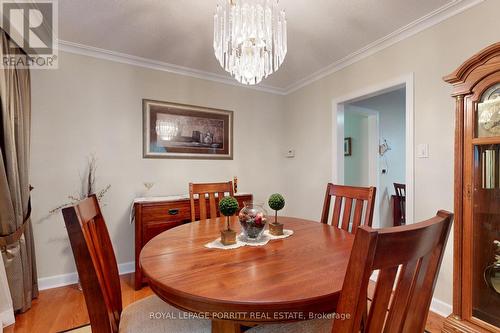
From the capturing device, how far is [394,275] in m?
0.55

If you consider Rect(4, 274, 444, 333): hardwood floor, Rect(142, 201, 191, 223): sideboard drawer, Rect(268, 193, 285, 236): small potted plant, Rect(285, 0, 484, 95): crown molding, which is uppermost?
Rect(285, 0, 484, 95): crown molding

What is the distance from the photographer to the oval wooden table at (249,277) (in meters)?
0.74

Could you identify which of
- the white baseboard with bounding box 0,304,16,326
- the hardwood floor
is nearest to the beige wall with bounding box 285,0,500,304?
the hardwood floor

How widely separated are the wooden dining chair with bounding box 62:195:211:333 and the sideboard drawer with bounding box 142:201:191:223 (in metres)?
1.19

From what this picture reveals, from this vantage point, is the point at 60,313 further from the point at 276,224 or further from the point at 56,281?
the point at 276,224

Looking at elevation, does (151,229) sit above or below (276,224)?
below

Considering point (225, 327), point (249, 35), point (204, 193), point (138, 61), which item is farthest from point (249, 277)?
point (138, 61)

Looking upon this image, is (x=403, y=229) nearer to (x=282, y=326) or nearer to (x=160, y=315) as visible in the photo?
(x=282, y=326)

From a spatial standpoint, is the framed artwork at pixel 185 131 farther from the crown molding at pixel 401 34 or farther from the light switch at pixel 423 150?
the light switch at pixel 423 150

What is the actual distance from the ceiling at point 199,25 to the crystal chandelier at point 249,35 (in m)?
0.29

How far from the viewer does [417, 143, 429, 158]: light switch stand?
6.52 feet

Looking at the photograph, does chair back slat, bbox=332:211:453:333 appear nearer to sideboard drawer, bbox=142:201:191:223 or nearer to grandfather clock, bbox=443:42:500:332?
grandfather clock, bbox=443:42:500:332

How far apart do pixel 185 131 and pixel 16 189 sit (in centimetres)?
163

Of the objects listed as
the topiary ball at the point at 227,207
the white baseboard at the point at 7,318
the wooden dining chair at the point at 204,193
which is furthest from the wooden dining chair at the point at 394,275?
the white baseboard at the point at 7,318
